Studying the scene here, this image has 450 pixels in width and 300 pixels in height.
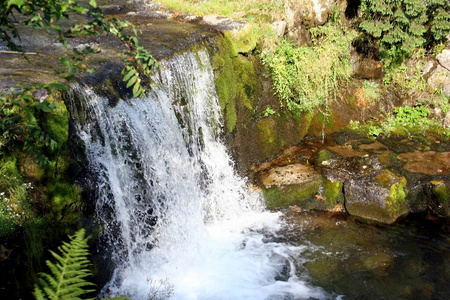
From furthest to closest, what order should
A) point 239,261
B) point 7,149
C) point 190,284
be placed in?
1. point 239,261
2. point 190,284
3. point 7,149

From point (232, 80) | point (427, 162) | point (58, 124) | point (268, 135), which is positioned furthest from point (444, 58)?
point (58, 124)

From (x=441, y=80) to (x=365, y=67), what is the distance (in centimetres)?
187

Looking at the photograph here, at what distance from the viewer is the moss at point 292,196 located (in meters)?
7.62

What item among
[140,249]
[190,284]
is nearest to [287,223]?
[190,284]

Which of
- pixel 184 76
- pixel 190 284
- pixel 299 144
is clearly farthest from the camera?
pixel 299 144

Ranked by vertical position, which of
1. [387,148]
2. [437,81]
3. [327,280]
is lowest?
[327,280]

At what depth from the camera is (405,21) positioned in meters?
9.09

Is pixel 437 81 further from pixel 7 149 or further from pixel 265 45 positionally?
pixel 7 149

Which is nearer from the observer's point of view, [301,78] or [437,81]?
[301,78]

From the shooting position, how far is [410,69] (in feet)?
33.2

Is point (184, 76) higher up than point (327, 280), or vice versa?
point (184, 76)

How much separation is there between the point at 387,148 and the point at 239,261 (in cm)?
437

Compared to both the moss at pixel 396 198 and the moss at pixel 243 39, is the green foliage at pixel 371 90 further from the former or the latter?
the moss at pixel 243 39

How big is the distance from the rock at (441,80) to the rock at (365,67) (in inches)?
49.5
